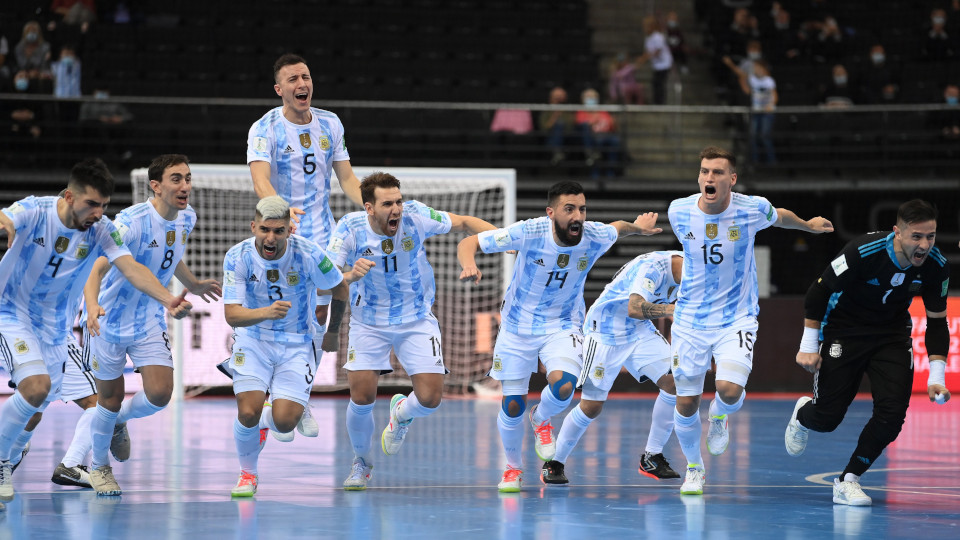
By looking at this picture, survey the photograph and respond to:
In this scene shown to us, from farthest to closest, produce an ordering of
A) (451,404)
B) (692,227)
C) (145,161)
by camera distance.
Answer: (145,161)
(451,404)
(692,227)

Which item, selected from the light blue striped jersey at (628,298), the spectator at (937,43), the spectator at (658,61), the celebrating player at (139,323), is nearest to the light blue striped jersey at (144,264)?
the celebrating player at (139,323)

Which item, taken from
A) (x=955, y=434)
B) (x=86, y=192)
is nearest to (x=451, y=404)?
(x=955, y=434)

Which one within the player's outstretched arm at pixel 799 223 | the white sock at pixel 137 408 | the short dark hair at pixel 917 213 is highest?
the player's outstretched arm at pixel 799 223

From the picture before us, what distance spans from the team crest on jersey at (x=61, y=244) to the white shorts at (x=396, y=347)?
2.16 meters

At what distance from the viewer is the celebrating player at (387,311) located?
28.5 ft

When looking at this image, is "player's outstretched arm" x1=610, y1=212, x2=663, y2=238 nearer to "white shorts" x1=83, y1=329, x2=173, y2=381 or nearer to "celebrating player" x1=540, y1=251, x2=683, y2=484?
"celebrating player" x1=540, y1=251, x2=683, y2=484

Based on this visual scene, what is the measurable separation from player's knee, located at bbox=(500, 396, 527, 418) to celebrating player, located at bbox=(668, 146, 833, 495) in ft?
3.73

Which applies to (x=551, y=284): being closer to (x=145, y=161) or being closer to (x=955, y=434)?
Result: (x=955, y=434)

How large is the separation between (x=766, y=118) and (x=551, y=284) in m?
11.3

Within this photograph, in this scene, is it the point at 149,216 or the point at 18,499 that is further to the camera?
the point at 149,216

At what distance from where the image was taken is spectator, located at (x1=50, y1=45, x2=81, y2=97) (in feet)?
59.4

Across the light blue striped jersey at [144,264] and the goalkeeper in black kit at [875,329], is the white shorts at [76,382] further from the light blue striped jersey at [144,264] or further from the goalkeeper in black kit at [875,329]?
the goalkeeper in black kit at [875,329]

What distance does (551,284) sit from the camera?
8.83 metres

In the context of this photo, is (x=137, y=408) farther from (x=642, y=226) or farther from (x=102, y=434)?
(x=642, y=226)
